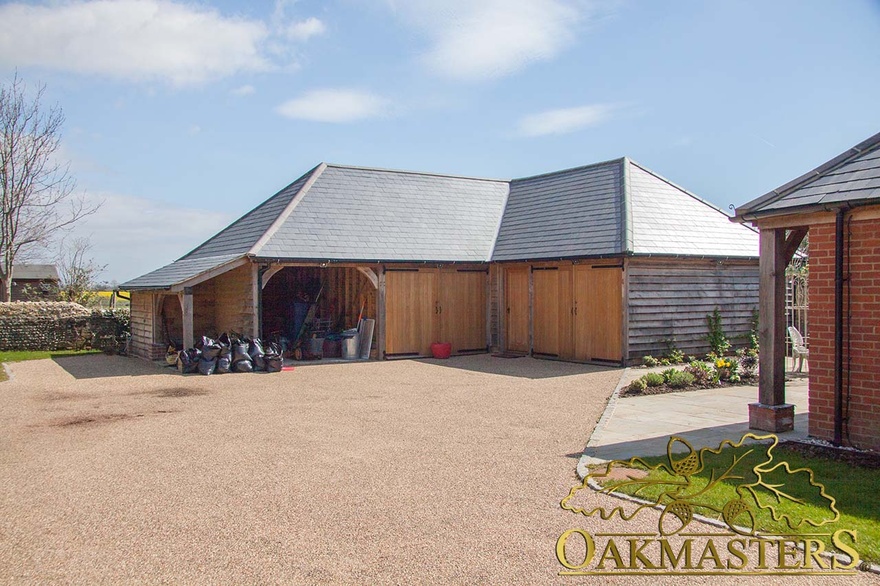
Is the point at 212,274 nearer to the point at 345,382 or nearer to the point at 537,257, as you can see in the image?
the point at 345,382

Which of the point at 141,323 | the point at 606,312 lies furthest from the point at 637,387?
the point at 141,323

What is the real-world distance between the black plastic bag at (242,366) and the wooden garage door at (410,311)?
3.61 meters

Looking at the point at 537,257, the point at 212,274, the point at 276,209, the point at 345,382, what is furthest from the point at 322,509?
the point at 276,209

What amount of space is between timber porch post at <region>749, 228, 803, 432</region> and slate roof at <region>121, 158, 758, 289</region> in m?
6.81

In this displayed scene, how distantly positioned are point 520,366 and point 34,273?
3845 centimetres

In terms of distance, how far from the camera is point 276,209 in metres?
18.5

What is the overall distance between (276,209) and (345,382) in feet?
21.6

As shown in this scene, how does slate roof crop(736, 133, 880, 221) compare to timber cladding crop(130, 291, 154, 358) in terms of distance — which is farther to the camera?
timber cladding crop(130, 291, 154, 358)

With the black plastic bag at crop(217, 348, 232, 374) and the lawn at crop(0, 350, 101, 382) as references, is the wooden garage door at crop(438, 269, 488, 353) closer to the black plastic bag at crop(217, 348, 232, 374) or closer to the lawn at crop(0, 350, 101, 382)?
the black plastic bag at crop(217, 348, 232, 374)

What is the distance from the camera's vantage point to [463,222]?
66.0ft

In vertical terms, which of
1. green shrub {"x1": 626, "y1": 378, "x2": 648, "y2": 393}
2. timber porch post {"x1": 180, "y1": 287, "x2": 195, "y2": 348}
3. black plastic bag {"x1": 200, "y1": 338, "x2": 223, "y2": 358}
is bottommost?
green shrub {"x1": 626, "y1": 378, "x2": 648, "y2": 393}

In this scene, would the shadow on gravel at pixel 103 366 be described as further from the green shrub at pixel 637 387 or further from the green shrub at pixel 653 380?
the green shrub at pixel 653 380

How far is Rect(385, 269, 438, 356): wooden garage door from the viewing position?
1778 cm

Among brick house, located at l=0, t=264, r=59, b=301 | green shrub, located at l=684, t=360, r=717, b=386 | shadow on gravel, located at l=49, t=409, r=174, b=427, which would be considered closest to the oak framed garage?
green shrub, located at l=684, t=360, r=717, b=386
